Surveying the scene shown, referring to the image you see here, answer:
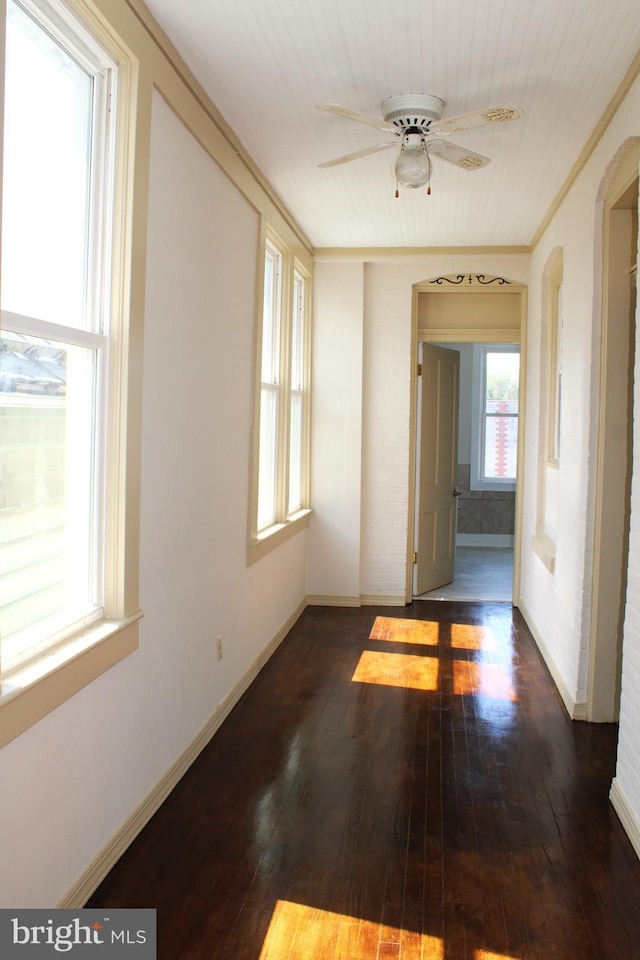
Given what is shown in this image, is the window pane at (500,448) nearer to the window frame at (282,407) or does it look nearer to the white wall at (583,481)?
the window frame at (282,407)

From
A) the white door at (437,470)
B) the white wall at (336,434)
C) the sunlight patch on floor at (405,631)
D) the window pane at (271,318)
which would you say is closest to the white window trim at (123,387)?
the window pane at (271,318)

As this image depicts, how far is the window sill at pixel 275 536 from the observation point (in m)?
4.58

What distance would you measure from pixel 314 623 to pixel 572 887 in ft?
11.7

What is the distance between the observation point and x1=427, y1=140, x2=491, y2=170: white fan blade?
3.49 metres

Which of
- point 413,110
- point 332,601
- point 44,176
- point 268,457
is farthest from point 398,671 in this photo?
point 44,176

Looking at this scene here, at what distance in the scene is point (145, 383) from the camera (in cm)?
286

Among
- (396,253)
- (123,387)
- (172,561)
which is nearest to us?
(123,387)

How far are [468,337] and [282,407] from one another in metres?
2.21

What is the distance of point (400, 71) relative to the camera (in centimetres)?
324

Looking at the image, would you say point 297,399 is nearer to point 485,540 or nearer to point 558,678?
point 558,678

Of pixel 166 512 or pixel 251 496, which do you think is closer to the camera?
pixel 166 512

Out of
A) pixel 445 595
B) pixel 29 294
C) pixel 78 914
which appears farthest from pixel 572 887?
pixel 445 595

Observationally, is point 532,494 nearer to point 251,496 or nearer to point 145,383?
point 251,496

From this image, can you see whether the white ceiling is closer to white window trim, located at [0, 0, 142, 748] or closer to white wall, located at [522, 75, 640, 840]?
white wall, located at [522, 75, 640, 840]
